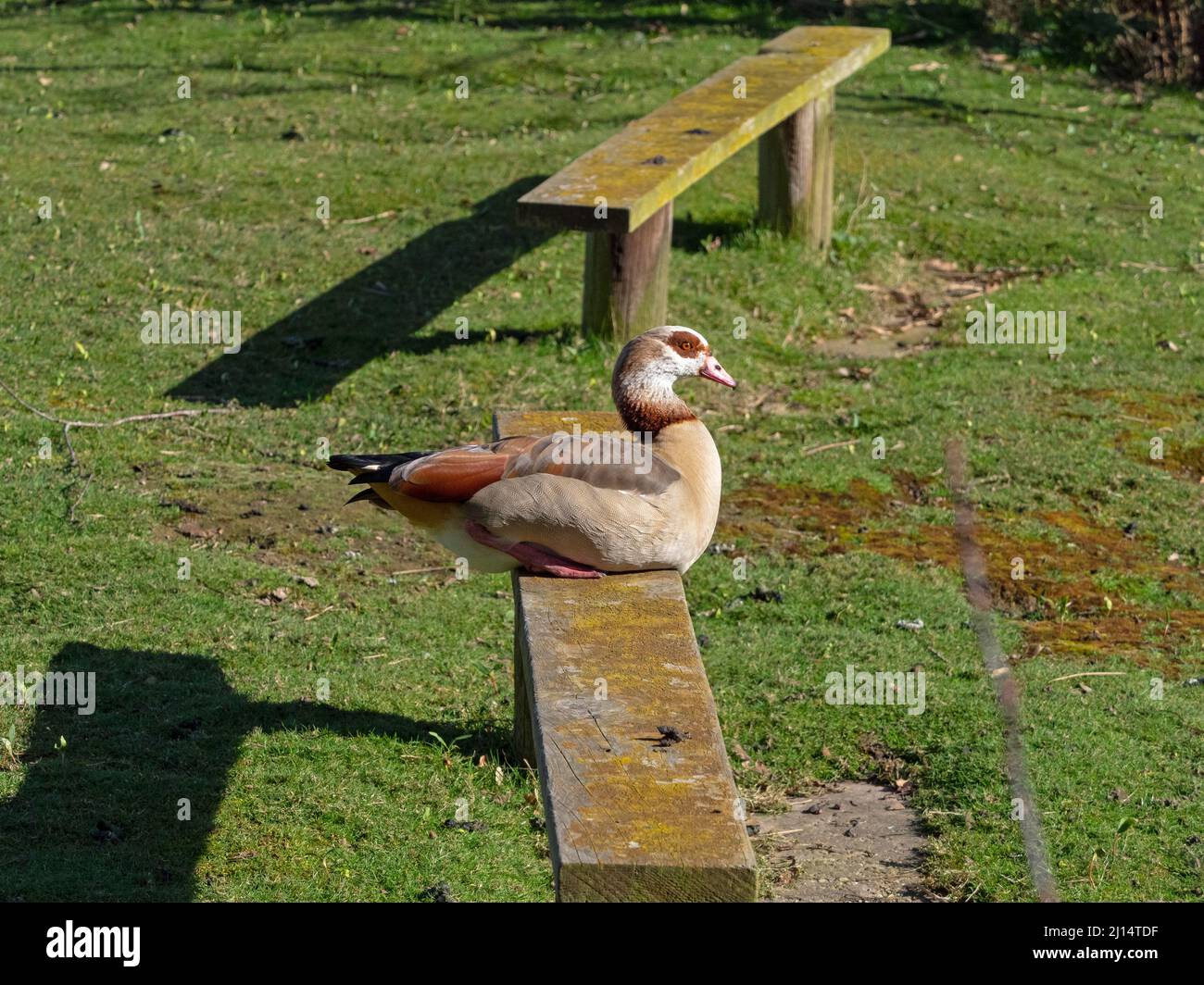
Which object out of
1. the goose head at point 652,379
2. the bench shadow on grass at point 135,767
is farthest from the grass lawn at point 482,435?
the goose head at point 652,379

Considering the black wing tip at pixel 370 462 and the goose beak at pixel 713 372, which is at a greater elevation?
the goose beak at pixel 713 372

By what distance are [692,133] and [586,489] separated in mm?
5141

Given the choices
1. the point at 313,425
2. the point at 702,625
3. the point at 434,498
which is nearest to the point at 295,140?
the point at 313,425

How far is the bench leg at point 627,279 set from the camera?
9141 millimetres

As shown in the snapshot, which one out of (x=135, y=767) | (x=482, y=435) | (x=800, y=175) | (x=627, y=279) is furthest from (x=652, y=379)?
(x=800, y=175)

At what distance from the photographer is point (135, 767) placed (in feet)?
17.6

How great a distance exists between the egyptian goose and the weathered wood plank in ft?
9.75

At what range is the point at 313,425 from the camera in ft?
27.5

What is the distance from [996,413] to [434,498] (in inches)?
194

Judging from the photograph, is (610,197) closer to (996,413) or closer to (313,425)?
(313,425)

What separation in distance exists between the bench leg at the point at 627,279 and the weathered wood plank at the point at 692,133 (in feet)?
1.29

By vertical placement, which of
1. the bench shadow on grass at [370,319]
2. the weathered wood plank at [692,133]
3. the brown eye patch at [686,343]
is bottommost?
the bench shadow on grass at [370,319]

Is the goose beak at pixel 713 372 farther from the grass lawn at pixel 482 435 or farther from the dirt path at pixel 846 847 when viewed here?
the dirt path at pixel 846 847

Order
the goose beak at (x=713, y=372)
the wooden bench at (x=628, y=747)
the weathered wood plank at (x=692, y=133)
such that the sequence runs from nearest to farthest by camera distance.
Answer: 1. the wooden bench at (x=628, y=747)
2. the goose beak at (x=713, y=372)
3. the weathered wood plank at (x=692, y=133)
